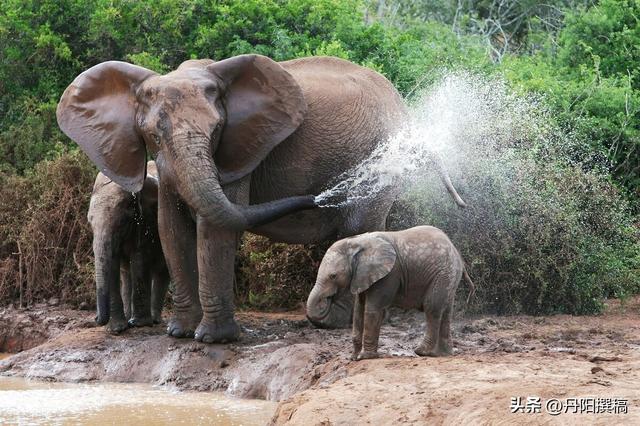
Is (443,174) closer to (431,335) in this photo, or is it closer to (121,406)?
(431,335)

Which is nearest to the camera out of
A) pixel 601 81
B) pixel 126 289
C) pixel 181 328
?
pixel 181 328

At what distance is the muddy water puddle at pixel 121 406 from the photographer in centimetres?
884

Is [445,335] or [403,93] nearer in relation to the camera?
[445,335]

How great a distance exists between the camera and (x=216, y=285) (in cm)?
1049

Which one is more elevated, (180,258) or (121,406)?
(180,258)

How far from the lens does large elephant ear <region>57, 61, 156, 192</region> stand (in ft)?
35.3

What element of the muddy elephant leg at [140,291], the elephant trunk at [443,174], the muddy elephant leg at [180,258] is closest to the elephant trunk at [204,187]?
the muddy elephant leg at [180,258]

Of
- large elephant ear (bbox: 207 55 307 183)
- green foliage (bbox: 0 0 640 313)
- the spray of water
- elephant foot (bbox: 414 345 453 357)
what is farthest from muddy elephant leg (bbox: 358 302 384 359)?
green foliage (bbox: 0 0 640 313)

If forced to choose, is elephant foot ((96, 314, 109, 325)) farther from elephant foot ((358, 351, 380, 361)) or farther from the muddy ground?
elephant foot ((358, 351, 380, 361))

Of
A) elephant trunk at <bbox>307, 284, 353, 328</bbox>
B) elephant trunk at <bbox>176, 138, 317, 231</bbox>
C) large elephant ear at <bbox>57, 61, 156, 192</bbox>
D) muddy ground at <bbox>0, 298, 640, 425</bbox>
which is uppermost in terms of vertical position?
large elephant ear at <bbox>57, 61, 156, 192</bbox>

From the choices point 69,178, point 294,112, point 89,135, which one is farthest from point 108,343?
point 69,178

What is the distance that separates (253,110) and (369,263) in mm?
2496

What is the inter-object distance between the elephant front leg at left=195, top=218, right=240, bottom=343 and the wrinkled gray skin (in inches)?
35.6

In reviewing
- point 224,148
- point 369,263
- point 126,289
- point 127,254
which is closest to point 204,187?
point 224,148
